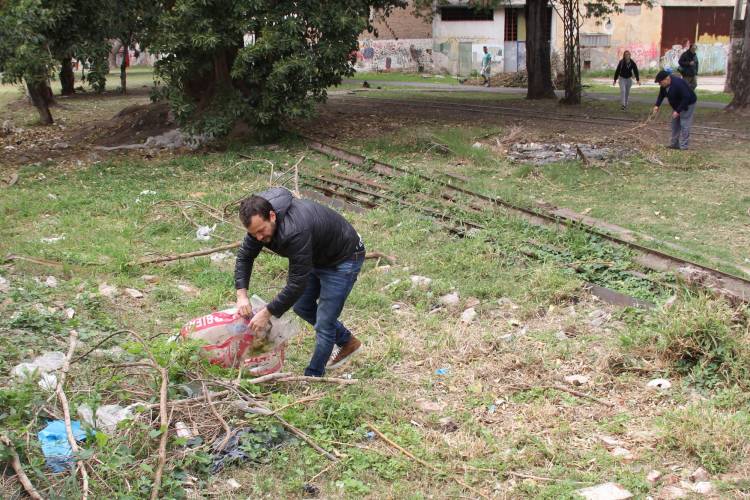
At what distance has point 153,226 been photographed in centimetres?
1040

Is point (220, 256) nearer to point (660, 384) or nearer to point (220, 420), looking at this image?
point (220, 420)

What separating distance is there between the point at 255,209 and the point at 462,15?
3804cm

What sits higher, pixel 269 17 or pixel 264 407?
pixel 269 17

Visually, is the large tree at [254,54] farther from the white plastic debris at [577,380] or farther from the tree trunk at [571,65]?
the white plastic debris at [577,380]

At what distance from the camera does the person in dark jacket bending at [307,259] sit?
4953mm

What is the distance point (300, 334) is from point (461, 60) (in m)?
36.2

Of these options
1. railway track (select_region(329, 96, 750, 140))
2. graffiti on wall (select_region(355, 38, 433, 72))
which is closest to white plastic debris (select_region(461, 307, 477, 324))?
railway track (select_region(329, 96, 750, 140))

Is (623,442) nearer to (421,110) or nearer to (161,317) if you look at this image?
(161,317)

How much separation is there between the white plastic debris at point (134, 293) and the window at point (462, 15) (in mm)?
34266

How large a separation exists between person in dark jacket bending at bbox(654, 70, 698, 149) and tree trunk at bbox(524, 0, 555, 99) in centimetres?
866

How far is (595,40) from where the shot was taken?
129 feet

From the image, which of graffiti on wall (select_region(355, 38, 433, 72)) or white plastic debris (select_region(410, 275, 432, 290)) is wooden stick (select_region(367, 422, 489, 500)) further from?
graffiti on wall (select_region(355, 38, 433, 72))

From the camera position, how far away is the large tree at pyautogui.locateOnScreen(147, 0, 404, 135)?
1492 centimetres

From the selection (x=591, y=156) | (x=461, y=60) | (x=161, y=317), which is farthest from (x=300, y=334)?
(x=461, y=60)
